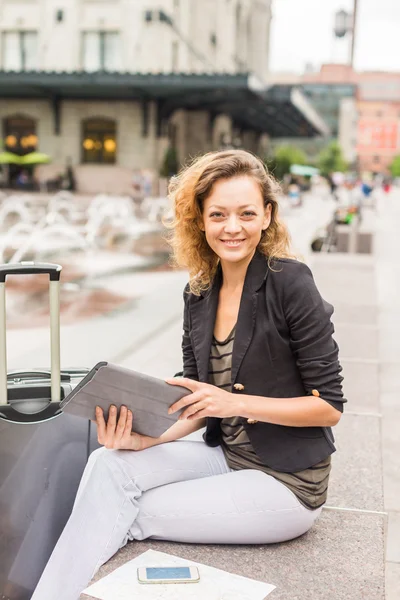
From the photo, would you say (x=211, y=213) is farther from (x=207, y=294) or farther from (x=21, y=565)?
(x=21, y=565)

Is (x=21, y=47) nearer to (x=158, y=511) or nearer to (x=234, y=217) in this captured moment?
(x=234, y=217)

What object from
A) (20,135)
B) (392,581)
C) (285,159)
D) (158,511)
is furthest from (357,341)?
(285,159)

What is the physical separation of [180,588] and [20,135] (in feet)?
126

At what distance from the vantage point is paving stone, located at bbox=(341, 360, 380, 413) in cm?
478

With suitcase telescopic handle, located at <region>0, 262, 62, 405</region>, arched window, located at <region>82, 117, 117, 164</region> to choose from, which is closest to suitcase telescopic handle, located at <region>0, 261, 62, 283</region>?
suitcase telescopic handle, located at <region>0, 262, 62, 405</region>

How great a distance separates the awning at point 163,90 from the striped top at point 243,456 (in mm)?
29416

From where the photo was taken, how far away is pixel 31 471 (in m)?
2.73

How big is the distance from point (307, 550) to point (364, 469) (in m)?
1.06

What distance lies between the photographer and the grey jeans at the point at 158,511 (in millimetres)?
2412

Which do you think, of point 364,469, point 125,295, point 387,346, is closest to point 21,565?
point 364,469

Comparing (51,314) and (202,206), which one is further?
(202,206)

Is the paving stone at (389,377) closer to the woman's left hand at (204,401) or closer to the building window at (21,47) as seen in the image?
the woman's left hand at (204,401)

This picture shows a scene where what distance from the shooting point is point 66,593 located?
93.7 inches

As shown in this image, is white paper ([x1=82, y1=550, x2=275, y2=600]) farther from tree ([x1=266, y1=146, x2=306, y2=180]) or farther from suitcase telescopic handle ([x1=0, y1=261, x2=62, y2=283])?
tree ([x1=266, y1=146, x2=306, y2=180])
